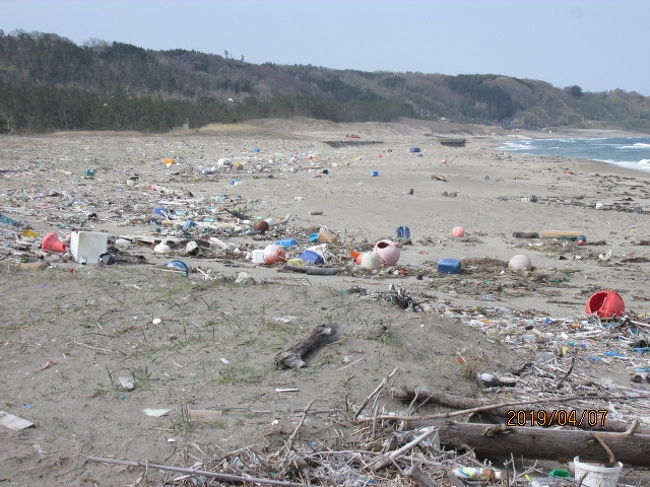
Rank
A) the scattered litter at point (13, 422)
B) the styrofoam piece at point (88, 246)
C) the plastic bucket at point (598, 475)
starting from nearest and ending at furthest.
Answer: the plastic bucket at point (598, 475)
the scattered litter at point (13, 422)
the styrofoam piece at point (88, 246)

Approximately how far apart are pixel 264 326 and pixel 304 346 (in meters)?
0.56

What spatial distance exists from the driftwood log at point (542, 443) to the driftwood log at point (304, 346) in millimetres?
1094

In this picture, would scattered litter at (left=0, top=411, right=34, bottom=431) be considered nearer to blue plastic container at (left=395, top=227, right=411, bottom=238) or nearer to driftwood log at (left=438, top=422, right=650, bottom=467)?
driftwood log at (left=438, top=422, right=650, bottom=467)

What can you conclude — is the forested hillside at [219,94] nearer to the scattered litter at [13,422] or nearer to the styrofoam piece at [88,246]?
the styrofoam piece at [88,246]

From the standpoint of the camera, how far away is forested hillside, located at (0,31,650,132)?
3161 centimetres

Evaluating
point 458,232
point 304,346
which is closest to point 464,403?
point 304,346

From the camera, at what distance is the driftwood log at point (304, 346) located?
12.1 feet

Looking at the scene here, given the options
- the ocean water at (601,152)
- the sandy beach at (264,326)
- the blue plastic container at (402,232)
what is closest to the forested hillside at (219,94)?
the ocean water at (601,152)

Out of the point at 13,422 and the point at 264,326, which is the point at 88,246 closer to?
the point at 264,326

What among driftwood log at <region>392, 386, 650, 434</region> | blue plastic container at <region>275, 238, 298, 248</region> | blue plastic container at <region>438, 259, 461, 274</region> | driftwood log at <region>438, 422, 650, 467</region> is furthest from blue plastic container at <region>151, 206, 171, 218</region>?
driftwood log at <region>438, 422, 650, 467</region>

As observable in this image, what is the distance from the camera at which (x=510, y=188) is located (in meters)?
15.9

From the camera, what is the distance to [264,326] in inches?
169

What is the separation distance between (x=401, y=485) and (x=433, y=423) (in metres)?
0.42

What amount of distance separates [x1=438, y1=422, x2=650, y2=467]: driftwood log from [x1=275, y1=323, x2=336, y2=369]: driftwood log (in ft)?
3.59
